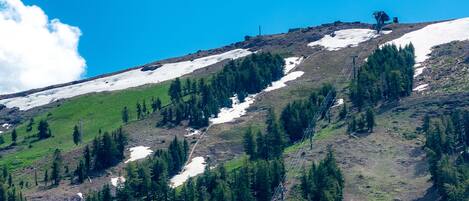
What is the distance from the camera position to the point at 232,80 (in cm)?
18350

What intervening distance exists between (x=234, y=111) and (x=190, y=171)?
126ft

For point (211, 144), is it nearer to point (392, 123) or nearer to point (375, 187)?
point (392, 123)

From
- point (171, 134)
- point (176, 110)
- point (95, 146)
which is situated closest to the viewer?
point (95, 146)

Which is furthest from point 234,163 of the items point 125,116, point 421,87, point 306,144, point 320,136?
point 125,116

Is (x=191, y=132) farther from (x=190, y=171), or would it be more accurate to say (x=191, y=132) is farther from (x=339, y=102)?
(x=339, y=102)

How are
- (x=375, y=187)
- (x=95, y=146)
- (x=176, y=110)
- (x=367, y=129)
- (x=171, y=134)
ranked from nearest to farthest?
(x=375, y=187) < (x=367, y=129) < (x=95, y=146) < (x=171, y=134) < (x=176, y=110)

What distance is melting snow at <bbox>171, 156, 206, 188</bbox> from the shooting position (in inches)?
4908

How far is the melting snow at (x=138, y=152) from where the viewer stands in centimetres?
13825

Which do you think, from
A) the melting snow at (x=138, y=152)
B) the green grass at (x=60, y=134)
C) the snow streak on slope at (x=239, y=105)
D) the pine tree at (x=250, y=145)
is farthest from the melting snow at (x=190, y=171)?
the green grass at (x=60, y=134)

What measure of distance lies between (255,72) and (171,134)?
39.6 m

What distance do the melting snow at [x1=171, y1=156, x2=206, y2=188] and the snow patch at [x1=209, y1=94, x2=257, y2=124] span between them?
82.6 ft

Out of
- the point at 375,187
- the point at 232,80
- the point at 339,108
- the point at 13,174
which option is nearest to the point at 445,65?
the point at 339,108

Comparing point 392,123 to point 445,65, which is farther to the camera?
point 445,65

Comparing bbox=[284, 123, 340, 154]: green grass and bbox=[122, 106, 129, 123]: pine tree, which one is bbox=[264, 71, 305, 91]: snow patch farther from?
bbox=[284, 123, 340, 154]: green grass
